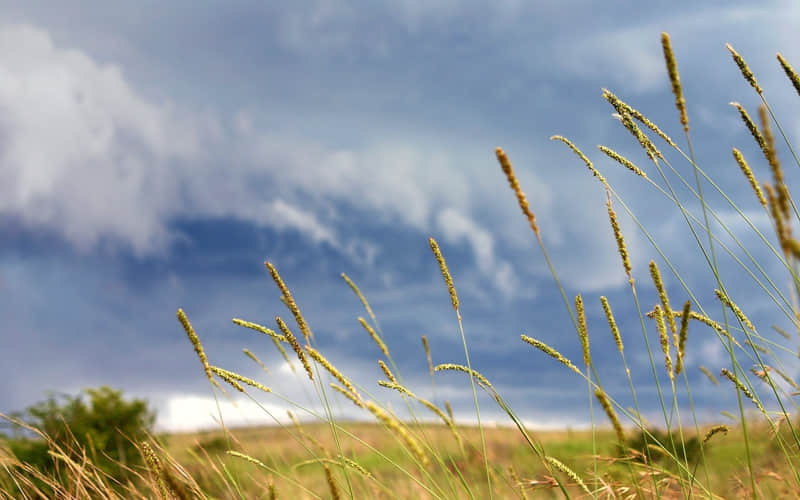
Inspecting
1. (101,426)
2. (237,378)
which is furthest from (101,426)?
(237,378)

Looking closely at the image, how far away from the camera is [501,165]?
164 cm

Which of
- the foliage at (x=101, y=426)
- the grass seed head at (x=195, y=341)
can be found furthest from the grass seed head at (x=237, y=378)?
the foliage at (x=101, y=426)

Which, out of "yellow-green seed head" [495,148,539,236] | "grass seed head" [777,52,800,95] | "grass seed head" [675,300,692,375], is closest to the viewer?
"yellow-green seed head" [495,148,539,236]

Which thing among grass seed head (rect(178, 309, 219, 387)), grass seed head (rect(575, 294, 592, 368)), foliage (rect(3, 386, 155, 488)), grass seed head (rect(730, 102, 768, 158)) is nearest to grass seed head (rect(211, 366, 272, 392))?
grass seed head (rect(178, 309, 219, 387))

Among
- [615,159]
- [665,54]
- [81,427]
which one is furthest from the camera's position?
[81,427]

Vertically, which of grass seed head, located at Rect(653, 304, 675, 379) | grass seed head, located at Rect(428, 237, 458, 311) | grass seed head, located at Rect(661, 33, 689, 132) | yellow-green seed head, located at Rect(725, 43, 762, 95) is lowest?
grass seed head, located at Rect(653, 304, 675, 379)

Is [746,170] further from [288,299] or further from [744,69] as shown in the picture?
[288,299]

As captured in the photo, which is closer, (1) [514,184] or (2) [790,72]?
(1) [514,184]

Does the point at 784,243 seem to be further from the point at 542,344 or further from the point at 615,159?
the point at 615,159

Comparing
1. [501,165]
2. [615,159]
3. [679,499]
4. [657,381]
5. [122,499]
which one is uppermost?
[615,159]

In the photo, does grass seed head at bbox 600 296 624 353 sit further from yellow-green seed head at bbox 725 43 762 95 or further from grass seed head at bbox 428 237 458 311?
yellow-green seed head at bbox 725 43 762 95

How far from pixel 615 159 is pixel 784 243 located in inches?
65.2

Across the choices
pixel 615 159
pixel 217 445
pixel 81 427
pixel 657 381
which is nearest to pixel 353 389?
pixel 657 381

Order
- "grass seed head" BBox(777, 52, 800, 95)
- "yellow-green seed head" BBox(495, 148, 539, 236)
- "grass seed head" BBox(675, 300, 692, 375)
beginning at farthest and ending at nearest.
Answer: "grass seed head" BBox(777, 52, 800, 95)
"grass seed head" BBox(675, 300, 692, 375)
"yellow-green seed head" BBox(495, 148, 539, 236)
